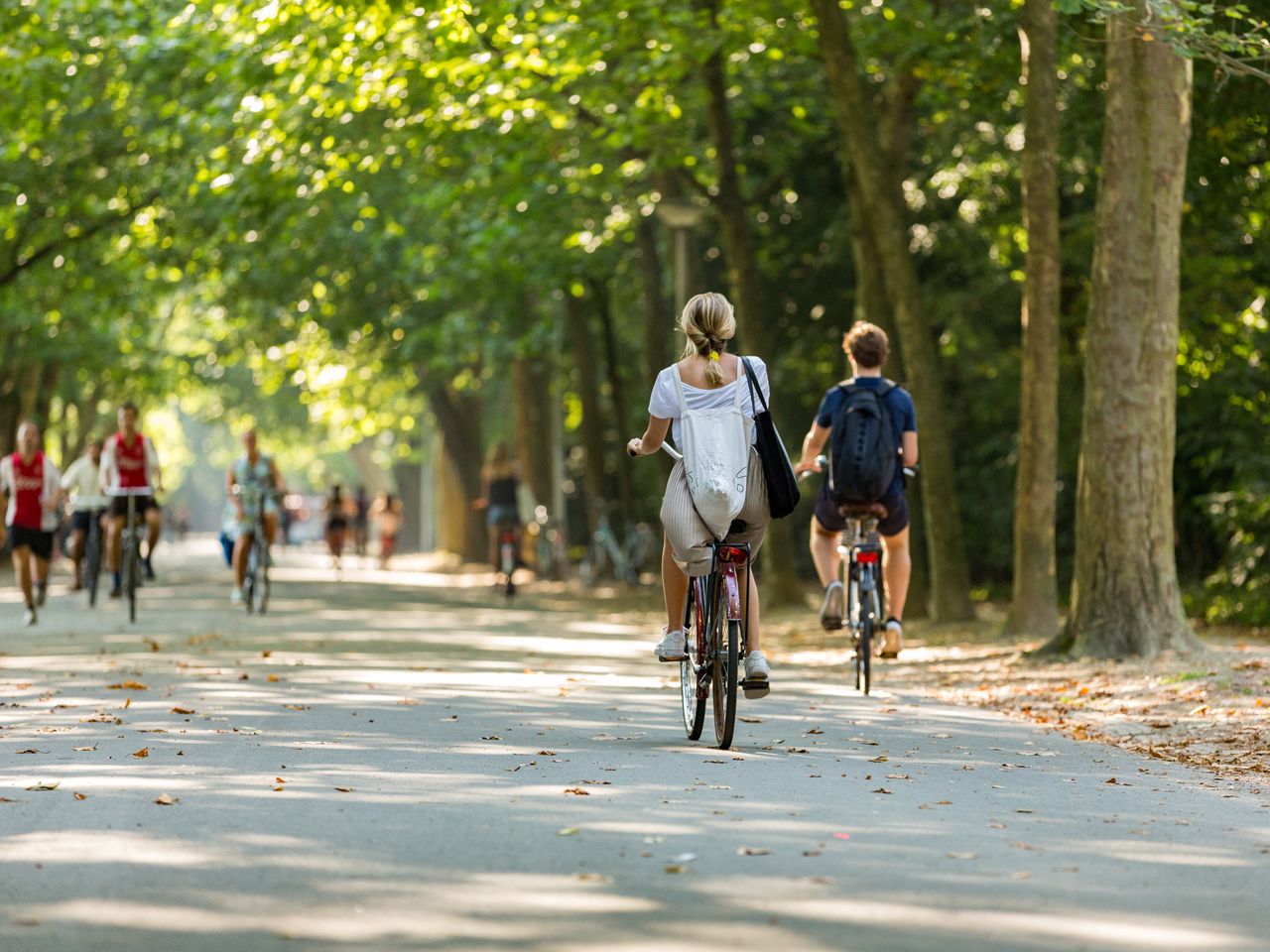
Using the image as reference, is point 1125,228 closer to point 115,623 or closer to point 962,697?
point 962,697

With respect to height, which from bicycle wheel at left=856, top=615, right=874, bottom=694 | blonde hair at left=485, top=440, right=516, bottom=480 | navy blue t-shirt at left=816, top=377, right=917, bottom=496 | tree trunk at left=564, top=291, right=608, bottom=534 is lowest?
bicycle wheel at left=856, top=615, right=874, bottom=694

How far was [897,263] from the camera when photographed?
18.7m

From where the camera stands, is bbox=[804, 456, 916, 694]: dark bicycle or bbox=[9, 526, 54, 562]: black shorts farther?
bbox=[9, 526, 54, 562]: black shorts

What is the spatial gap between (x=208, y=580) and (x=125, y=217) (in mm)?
6339

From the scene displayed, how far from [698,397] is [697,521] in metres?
0.55

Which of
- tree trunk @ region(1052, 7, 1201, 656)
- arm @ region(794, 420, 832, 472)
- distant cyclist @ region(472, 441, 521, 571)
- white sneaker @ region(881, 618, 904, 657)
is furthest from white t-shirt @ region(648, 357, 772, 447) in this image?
distant cyclist @ region(472, 441, 521, 571)

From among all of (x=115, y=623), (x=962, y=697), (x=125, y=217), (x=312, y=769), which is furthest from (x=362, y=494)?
(x=312, y=769)

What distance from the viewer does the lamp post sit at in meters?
24.1

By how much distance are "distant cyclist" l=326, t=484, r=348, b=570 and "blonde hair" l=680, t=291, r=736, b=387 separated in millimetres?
29693

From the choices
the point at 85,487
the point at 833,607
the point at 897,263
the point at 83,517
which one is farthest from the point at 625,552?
the point at 833,607

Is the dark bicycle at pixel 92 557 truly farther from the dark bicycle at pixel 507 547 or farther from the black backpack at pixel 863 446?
the black backpack at pixel 863 446

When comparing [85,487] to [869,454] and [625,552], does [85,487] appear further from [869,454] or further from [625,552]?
[869,454]

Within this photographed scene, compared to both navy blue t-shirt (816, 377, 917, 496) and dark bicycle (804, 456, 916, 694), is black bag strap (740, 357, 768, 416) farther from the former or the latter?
dark bicycle (804, 456, 916, 694)

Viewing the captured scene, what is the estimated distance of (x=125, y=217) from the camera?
3070 cm
